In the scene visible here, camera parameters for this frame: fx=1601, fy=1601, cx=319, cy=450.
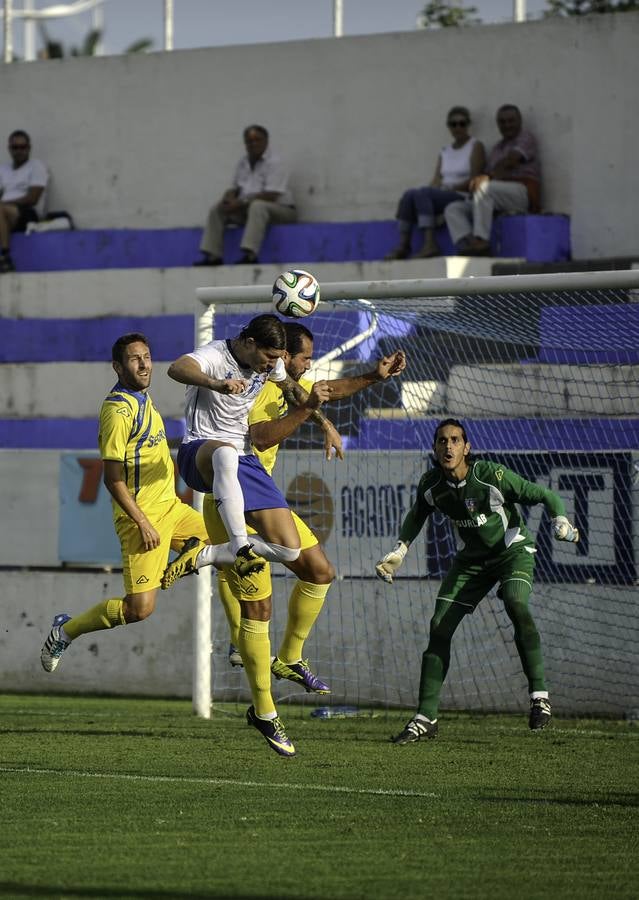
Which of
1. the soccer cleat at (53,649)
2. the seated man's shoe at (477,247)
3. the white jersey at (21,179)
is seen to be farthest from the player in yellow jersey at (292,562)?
the white jersey at (21,179)

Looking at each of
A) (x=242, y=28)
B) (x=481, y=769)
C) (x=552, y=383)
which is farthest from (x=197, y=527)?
(x=242, y=28)

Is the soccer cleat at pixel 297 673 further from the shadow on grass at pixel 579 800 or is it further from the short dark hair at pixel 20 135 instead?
the short dark hair at pixel 20 135

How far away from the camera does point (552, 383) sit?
493 inches

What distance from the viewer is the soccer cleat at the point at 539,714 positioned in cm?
928

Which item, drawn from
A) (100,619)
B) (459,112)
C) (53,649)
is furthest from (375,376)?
(459,112)

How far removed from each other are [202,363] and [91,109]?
38.6 ft

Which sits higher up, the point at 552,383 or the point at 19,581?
the point at 552,383

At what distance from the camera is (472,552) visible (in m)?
9.79

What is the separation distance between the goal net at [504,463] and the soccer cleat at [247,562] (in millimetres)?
3040

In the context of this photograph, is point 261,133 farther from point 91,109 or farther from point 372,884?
point 372,884

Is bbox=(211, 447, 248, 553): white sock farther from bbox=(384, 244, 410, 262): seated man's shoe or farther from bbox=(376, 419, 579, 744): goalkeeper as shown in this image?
bbox=(384, 244, 410, 262): seated man's shoe

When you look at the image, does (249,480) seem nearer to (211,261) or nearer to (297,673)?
(297,673)

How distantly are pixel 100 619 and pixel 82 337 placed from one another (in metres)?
8.69

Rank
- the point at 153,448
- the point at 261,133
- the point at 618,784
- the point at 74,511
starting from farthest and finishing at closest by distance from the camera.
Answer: the point at 261,133
the point at 74,511
the point at 153,448
the point at 618,784
